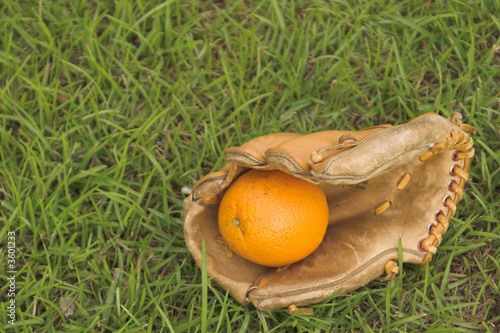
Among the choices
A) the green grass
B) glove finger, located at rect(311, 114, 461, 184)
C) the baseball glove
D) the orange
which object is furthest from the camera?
the green grass

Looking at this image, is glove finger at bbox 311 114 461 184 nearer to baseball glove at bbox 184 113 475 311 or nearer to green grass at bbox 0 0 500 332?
baseball glove at bbox 184 113 475 311

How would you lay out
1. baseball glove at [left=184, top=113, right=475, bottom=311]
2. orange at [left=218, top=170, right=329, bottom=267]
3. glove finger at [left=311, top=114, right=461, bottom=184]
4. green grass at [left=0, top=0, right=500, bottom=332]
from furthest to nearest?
green grass at [left=0, top=0, right=500, bottom=332] < baseball glove at [left=184, top=113, right=475, bottom=311] < orange at [left=218, top=170, right=329, bottom=267] < glove finger at [left=311, top=114, right=461, bottom=184]

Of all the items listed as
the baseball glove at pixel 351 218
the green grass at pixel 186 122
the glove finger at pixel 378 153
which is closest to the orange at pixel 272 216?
the baseball glove at pixel 351 218

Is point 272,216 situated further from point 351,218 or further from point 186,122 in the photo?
point 186,122

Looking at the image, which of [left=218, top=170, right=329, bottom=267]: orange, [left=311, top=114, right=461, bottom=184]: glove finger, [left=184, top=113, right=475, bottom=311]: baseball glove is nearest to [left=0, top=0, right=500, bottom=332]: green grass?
[left=184, top=113, right=475, bottom=311]: baseball glove

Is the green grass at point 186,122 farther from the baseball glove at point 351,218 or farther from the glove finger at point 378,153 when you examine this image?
the glove finger at point 378,153

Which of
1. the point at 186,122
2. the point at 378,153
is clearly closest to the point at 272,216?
the point at 378,153
